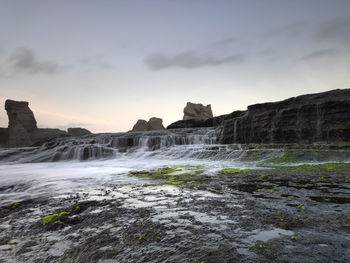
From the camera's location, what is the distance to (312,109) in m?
15.7

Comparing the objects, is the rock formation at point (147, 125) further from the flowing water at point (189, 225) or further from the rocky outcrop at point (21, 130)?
the flowing water at point (189, 225)

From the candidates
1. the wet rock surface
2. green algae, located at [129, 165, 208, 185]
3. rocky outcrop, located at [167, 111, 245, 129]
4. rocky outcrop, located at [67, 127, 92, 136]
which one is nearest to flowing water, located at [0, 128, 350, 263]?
the wet rock surface

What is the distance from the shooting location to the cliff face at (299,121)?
1434cm

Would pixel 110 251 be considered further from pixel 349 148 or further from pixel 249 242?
pixel 349 148

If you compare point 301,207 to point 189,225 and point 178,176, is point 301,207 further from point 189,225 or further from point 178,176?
point 178,176

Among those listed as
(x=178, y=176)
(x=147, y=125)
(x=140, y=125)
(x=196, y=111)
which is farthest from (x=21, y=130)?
(x=178, y=176)

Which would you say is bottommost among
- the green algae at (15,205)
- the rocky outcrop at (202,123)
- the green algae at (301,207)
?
the green algae at (15,205)

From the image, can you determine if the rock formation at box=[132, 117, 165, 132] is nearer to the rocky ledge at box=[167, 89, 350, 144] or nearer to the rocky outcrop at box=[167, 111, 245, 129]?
the rocky outcrop at box=[167, 111, 245, 129]

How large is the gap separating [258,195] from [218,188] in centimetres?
126

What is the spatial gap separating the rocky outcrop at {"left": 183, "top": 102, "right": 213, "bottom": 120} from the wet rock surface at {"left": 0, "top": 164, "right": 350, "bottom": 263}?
8593 cm

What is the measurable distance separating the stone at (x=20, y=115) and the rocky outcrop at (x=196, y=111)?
335ft

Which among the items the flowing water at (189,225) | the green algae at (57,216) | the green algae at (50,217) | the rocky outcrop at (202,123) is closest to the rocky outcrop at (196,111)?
the rocky outcrop at (202,123)

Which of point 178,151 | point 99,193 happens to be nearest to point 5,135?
point 178,151

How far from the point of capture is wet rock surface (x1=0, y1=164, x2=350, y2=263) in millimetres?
2572
